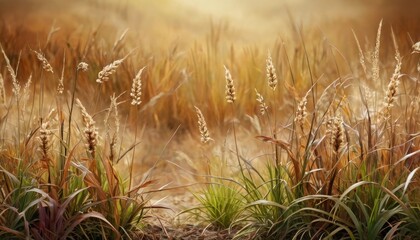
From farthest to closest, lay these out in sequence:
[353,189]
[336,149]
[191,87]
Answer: [191,87] → [353,189] → [336,149]

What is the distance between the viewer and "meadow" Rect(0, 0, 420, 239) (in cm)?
273

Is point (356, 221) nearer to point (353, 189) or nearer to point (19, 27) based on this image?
point (353, 189)

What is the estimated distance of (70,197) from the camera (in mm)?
2602

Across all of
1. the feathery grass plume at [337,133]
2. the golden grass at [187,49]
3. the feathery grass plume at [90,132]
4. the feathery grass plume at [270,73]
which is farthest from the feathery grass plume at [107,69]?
the golden grass at [187,49]

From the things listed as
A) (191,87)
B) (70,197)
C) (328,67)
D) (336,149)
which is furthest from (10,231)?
(328,67)

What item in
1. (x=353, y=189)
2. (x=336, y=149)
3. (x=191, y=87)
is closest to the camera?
(x=336, y=149)

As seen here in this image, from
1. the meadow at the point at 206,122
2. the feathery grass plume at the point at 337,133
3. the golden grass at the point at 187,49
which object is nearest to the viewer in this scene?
the feathery grass plume at the point at 337,133

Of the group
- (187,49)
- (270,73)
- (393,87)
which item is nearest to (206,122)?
(187,49)

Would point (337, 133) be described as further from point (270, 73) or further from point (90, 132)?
point (90, 132)

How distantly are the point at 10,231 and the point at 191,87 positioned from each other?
180cm

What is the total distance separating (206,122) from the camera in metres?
4.02

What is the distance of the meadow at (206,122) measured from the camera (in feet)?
8.96

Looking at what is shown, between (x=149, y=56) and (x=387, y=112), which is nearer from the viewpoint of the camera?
(x=387, y=112)

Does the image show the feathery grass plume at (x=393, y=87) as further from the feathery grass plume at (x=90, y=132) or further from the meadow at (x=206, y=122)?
the feathery grass plume at (x=90, y=132)
